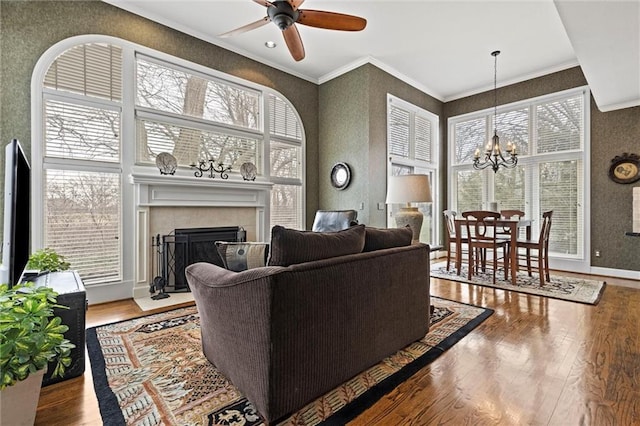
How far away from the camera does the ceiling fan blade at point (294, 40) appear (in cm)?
278

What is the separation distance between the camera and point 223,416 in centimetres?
145

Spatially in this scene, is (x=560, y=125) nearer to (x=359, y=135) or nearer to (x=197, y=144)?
(x=359, y=135)

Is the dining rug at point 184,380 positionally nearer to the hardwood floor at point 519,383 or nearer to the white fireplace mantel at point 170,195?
the hardwood floor at point 519,383

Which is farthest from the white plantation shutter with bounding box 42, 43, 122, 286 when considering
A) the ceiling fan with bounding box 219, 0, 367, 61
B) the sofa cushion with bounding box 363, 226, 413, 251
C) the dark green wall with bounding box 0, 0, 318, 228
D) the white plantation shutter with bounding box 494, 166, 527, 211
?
the white plantation shutter with bounding box 494, 166, 527, 211

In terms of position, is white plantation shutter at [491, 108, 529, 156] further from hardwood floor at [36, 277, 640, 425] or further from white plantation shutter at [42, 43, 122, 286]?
white plantation shutter at [42, 43, 122, 286]

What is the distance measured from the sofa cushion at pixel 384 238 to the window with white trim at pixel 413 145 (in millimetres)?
2964

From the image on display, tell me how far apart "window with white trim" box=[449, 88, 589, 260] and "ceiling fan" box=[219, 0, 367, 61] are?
414 cm

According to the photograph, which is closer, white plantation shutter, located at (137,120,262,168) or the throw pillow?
the throw pillow

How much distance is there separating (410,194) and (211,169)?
258cm

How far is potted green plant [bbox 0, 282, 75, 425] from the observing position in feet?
3.84

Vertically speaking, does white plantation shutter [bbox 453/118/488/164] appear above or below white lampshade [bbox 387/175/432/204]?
above

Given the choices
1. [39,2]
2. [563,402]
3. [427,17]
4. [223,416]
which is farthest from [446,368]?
[39,2]

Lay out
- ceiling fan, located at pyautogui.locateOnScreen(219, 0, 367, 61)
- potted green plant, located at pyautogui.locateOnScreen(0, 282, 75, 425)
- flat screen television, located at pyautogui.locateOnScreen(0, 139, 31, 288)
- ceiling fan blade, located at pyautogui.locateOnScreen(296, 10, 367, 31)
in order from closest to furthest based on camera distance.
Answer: potted green plant, located at pyautogui.locateOnScreen(0, 282, 75, 425), flat screen television, located at pyautogui.locateOnScreen(0, 139, 31, 288), ceiling fan, located at pyautogui.locateOnScreen(219, 0, 367, 61), ceiling fan blade, located at pyautogui.locateOnScreen(296, 10, 367, 31)

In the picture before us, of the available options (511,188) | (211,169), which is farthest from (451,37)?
(211,169)
